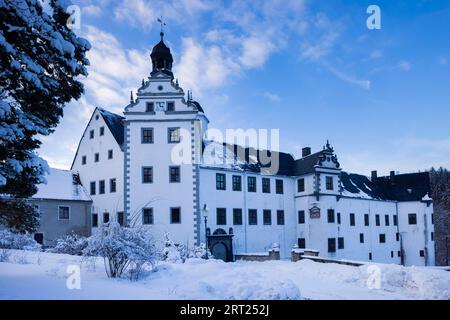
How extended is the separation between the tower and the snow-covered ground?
10.2 metres

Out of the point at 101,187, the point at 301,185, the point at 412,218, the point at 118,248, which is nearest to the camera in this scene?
the point at 118,248

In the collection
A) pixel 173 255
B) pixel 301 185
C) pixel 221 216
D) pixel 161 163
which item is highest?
pixel 161 163

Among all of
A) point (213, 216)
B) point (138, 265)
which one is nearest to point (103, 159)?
point (213, 216)

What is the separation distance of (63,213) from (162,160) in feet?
32.9

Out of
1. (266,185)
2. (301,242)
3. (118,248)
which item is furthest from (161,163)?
(118,248)

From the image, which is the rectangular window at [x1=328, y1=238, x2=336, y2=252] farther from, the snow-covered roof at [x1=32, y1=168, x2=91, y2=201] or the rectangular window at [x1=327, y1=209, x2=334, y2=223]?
the snow-covered roof at [x1=32, y1=168, x2=91, y2=201]

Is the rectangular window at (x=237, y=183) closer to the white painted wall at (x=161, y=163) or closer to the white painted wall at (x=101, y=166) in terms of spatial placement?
the white painted wall at (x=161, y=163)

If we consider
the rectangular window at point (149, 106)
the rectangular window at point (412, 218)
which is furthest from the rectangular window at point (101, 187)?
the rectangular window at point (412, 218)

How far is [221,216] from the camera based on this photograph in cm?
3128

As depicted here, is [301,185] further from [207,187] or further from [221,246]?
[221,246]

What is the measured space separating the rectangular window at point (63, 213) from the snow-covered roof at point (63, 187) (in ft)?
2.74

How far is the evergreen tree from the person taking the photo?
926 centimetres
